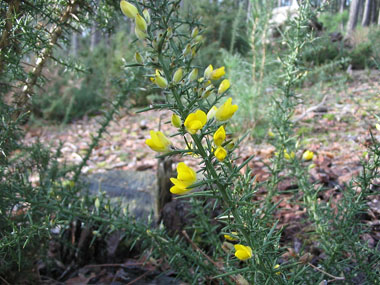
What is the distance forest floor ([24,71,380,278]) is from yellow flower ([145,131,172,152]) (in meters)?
0.49

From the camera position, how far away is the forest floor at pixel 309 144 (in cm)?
188

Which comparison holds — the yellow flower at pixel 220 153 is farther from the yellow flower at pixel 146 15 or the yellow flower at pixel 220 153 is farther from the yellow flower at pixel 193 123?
the yellow flower at pixel 146 15

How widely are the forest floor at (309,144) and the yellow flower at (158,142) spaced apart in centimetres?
49

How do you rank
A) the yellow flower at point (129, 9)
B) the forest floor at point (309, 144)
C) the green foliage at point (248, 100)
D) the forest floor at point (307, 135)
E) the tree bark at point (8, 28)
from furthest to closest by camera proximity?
the green foliage at point (248, 100) → the forest floor at point (307, 135) → the forest floor at point (309, 144) → the tree bark at point (8, 28) → the yellow flower at point (129, 9)

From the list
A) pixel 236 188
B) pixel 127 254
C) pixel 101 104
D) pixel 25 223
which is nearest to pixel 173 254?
pixel 236 188

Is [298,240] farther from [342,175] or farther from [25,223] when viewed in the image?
[25,223]

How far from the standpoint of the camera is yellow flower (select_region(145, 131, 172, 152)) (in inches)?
28.2

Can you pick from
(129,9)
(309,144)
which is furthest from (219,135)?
(309,144)

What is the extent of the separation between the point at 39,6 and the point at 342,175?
203 centimetres

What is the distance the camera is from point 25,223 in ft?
4.68

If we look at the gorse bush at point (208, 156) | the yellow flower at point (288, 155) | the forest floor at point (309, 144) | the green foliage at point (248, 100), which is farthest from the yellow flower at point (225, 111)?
the green foliage at point (248, 100)

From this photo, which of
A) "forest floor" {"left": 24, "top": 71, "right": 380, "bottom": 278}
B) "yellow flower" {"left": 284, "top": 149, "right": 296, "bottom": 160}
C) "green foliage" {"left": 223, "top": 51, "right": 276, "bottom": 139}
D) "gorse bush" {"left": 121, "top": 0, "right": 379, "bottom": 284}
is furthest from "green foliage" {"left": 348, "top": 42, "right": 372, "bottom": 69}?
"gorse bush" {"left": 121, "top": 0, "right": 379, "bottom": 284}

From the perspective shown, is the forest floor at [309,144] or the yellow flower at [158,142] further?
the forest floor at [309,144]

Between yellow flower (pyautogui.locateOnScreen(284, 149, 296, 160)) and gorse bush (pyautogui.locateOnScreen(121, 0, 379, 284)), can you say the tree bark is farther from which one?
yellow flower (pyautogui.locateOnScreen(284, 149, 296, 160))
